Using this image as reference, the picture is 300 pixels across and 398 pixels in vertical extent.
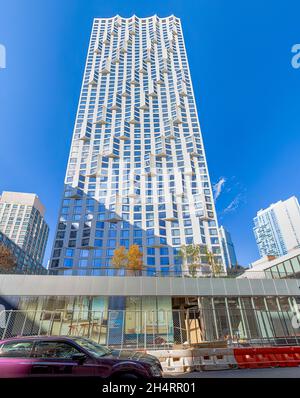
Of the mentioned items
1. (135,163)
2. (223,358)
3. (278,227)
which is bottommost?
(223,358)

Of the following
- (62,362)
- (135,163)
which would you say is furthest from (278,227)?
(62,362)

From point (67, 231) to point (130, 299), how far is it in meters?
41.7

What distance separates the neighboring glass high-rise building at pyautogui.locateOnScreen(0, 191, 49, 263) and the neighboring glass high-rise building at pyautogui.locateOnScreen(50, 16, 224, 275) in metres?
67.7

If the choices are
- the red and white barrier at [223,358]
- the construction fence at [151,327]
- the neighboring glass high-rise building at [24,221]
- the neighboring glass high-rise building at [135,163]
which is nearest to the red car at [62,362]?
the red and white barrier at [223,358]

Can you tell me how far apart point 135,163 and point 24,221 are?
258ft

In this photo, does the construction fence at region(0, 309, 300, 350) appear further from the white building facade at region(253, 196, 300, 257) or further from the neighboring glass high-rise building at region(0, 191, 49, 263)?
Answer: the white building facade at region(253, 196, 300, 257)

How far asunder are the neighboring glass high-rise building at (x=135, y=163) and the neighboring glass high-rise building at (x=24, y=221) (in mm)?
67729

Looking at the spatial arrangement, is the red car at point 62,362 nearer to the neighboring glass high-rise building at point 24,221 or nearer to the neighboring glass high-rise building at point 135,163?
the neighboring glass high-rise building at point 135,163

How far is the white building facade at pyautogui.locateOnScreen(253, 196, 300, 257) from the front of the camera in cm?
11869

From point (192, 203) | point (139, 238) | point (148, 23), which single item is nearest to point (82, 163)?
point (139, 238)

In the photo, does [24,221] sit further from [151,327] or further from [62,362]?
[62,362]

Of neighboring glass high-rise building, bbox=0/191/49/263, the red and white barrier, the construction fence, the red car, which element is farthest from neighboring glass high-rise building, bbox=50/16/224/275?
neighboring glass high-rise building, bbox=0/191/49/263

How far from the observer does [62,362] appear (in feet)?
17.6
